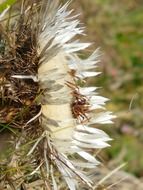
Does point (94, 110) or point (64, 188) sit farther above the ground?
point (94, 110)

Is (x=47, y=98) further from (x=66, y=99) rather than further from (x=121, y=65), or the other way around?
(x=121, y=65)

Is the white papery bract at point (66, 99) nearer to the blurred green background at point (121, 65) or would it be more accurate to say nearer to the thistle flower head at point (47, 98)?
the thistle flower head at point (47, 98)

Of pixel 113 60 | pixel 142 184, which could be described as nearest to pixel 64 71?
pixel 142 184

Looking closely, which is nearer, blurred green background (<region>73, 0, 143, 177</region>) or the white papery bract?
the white papery bract

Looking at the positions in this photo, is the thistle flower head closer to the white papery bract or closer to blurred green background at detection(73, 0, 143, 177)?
the white papery bract

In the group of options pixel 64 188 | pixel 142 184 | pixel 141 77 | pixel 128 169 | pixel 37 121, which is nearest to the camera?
pixel 37 121

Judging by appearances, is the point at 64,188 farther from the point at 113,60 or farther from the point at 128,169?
the point at 113,60

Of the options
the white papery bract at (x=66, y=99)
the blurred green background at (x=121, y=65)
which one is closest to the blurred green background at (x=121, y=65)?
the blurred green background at (x=121, y=65)

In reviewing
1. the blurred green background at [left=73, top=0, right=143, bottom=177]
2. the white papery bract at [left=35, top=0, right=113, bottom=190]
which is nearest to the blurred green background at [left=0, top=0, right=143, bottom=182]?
the blurred green background at [left=73, top=0, right=143, bottom=177]
